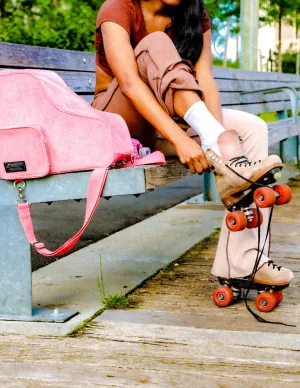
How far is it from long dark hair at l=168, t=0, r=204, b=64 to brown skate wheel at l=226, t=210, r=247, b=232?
94 cm

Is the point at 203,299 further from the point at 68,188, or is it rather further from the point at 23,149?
the point at 23,149

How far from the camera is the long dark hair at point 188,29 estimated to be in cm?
346

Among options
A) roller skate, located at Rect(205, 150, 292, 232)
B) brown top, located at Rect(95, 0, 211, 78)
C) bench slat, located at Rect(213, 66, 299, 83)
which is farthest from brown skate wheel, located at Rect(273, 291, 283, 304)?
bench slat, located at Rect(213, 66, 299, 83)

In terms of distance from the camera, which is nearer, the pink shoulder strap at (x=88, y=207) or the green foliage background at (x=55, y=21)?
the pink shoulder strap at (x=88, y=207)

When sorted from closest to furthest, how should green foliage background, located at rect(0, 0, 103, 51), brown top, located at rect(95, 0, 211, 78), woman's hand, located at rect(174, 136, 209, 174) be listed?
woman's hand, located at rect(174, 136, 209, 174) < brown top, located at rect(95, 0, 211, 78) < green foliage background, located at rect(0, 0, 103, 51)

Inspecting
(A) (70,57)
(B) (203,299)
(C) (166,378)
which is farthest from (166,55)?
(A) (70,57)

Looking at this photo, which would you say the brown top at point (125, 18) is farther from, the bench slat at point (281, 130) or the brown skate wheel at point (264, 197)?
the bench slat at point (281, 130)

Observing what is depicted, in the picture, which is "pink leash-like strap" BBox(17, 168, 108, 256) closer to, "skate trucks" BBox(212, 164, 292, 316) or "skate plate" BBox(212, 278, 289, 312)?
"skate trucks" BBox(212, 164, 292, 316)

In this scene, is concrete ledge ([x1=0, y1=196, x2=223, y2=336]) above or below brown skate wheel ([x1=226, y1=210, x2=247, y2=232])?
below

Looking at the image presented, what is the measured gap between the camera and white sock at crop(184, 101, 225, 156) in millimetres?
2941

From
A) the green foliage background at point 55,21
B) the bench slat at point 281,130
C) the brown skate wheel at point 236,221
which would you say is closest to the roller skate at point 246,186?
the brown skate wheel at point 236,221

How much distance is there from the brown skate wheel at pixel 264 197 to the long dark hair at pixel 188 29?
97cm

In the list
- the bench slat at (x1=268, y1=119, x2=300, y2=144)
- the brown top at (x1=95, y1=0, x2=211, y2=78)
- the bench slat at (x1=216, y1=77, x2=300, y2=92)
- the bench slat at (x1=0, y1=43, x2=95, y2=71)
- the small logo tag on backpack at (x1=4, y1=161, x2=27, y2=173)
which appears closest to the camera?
the small logo tag on backpack at (x1=4, y1=161, x2=27, y2=173)

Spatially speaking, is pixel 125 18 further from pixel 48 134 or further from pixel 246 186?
pixel 246 186
